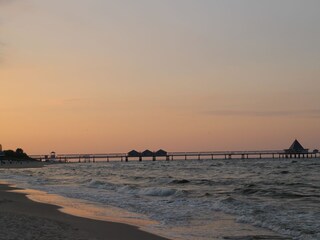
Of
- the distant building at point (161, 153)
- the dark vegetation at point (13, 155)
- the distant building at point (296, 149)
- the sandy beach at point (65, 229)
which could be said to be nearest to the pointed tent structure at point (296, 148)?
the distant building at point (296, 149)

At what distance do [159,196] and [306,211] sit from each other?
831 centimetres

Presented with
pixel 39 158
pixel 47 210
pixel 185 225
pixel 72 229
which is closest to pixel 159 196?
pixel 47 210

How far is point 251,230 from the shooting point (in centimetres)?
1123

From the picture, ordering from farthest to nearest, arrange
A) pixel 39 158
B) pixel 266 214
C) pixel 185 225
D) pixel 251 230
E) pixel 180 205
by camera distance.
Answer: pixel 39 158, pixel 180 205, pixel 266 214, pixel 185 225, pixel 251 230

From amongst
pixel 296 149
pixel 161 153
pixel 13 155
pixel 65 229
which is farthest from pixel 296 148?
pixel 65 229

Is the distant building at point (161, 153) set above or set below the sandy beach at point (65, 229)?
above

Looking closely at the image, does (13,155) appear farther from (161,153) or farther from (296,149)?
(296,149)

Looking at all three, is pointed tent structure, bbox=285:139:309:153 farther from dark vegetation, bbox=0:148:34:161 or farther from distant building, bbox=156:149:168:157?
dark vegetation, bbox=0:148:34:161

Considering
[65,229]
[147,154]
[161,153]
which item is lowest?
[65,229]

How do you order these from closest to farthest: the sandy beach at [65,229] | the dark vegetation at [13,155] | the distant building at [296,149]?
1. the sandy beach at [65,229]
2. the dark vegetation at [13,155]
3. the distant building at [296,149]

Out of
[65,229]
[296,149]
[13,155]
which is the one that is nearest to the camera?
[65,229]

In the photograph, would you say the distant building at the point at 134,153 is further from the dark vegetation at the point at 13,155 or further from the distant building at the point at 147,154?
the dark vegetation at the point at 13,155

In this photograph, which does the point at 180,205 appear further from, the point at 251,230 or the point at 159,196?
the point at 251,230

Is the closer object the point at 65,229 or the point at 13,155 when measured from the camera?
the point at 65,229
